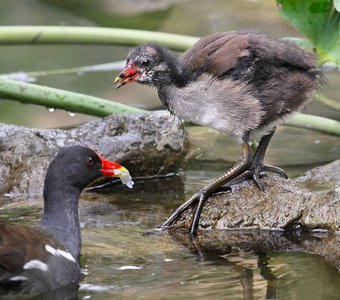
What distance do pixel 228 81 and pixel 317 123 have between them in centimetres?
183

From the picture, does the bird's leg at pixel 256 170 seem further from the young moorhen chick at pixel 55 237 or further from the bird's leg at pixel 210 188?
the young moorhen chick at pixel 55 237

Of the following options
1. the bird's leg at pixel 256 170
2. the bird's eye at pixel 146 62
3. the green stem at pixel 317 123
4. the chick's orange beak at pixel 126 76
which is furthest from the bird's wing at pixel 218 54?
the green stem at pixel 317 123

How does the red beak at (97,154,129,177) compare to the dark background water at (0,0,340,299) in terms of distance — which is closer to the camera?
the dark background water at (0,0,340,299)

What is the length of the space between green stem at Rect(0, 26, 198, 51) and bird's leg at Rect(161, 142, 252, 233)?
2.17 meters

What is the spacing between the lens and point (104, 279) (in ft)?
19.5

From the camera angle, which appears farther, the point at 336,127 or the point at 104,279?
the point at 336,127

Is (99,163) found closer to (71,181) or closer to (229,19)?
(71,181)

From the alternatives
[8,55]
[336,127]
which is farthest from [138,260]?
[8,55]

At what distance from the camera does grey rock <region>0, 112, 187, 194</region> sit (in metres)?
7.90

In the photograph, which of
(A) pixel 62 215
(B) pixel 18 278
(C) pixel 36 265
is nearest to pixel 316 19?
(A) pixel 62 215

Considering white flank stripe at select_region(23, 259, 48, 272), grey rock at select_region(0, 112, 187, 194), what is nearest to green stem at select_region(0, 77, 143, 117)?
grey rock at select_region(0, 112, 187, 194)

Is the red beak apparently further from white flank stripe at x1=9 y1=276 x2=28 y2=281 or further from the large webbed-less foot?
white flank stripe at x1=9 y1=276 x2=28 y2=281

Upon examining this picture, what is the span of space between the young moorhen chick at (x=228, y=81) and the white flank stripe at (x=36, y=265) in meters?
1.40

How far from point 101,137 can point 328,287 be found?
2.88 meters
